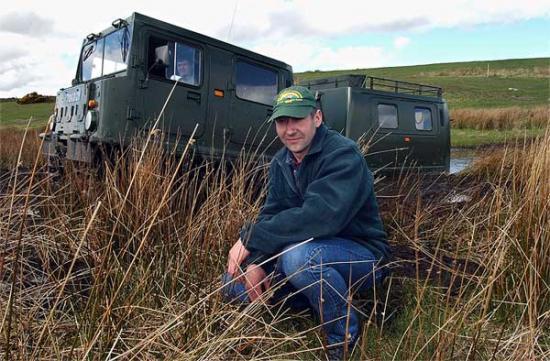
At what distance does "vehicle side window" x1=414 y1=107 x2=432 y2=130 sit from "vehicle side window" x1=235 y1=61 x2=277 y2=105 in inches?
137

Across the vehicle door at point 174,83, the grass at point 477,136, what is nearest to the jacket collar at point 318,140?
the vehicle door at point 174,83

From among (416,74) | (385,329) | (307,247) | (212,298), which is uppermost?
(416,74)

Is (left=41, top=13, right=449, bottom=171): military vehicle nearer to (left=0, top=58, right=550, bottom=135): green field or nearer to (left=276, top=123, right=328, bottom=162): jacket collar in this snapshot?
(left=276, top=123, right=328, bottom=162): jacket collar

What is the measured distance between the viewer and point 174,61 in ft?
18.6

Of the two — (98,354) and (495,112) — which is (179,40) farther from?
(495,112)

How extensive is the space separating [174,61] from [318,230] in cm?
389

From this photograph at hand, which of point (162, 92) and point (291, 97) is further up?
point (162, 92)

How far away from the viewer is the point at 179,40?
5695mm

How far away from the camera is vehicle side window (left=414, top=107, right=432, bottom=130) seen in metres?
9.26

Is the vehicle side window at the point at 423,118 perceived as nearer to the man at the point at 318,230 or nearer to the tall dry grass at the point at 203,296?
the tall dry grass at the point at 203,296

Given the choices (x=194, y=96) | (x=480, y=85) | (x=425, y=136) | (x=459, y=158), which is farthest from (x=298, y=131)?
(x=480, y=85)

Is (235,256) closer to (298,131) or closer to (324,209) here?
(324,209)

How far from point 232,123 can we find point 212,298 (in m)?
4.28

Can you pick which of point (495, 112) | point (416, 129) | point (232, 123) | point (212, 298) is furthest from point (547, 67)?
point (212, 298)
